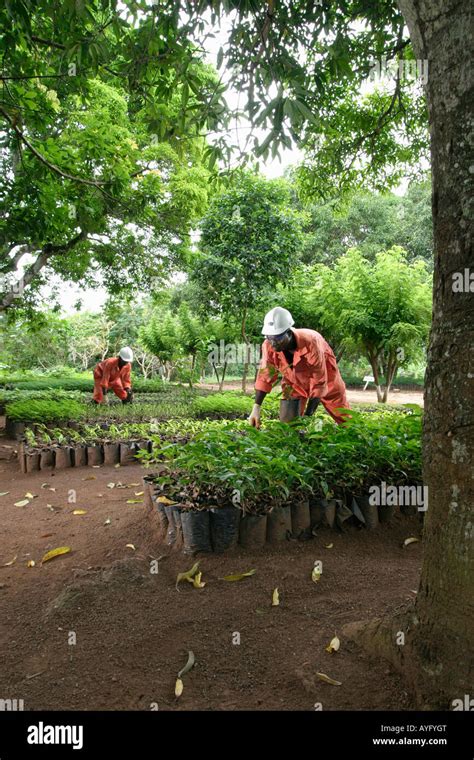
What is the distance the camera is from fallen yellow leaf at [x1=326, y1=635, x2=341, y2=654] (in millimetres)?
2268

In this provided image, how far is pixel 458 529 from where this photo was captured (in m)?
1.76

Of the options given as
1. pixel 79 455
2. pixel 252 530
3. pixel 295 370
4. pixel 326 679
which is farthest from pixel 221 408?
pixel 326 679

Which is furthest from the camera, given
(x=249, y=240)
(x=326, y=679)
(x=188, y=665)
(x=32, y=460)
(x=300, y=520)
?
(x=249, y=240)

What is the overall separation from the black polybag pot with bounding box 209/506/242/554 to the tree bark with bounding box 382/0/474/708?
1.60 metres

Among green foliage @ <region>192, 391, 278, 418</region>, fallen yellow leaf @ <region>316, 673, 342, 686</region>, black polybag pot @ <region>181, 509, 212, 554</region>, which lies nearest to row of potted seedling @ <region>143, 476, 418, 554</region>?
black polybag pot @ <region>181, 509, 212, 554</region>

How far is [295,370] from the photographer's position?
541 cm

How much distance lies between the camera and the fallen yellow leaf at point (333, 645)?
2.27 m

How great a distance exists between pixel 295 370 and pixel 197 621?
3.26 meters

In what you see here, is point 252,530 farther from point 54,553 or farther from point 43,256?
point 43,256

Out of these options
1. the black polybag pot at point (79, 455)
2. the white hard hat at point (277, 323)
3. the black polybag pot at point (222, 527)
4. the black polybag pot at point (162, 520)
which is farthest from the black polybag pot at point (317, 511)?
the black polybag pot at point (79, 455)

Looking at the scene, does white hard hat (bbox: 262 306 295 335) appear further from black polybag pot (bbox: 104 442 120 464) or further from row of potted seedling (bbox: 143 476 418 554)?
black polybag pot (bbox: 104 442 120 464)

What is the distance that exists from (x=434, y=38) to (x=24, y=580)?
3.72 m

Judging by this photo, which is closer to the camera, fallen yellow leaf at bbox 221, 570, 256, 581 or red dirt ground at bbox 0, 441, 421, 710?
red dirt ground at bbox 0, 441, 421, 710
